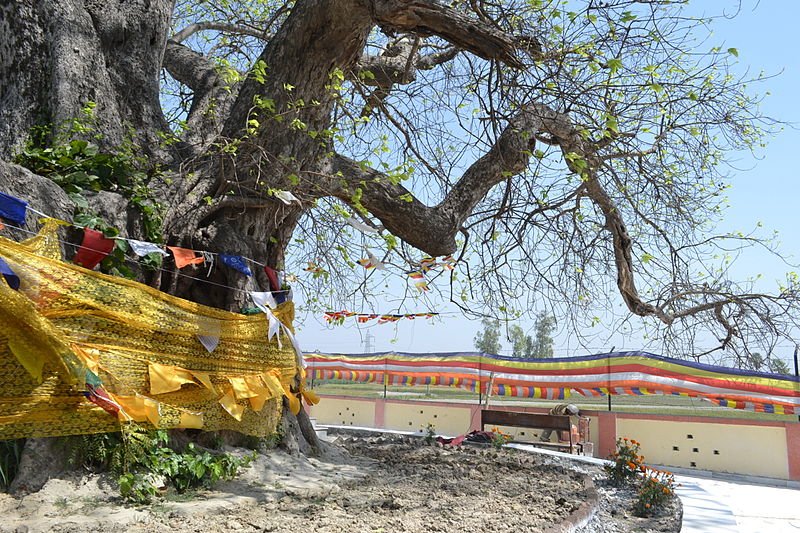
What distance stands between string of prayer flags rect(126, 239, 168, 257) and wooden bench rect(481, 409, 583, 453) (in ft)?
24.3

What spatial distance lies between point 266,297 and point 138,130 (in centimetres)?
221

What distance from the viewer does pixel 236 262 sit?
5.86 m

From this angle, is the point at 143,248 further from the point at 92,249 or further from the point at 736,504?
the point at 736,504

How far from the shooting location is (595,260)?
28.1 ft

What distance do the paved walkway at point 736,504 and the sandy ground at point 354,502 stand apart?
32cm

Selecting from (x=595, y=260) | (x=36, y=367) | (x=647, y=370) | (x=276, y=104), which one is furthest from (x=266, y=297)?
(x=647, y=370)

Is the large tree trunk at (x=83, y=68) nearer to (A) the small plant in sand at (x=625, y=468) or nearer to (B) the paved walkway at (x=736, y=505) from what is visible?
(A) the small plant in sand at (x=625, y=468)

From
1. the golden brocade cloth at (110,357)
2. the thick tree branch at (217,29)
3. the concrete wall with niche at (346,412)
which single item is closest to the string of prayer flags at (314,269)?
the golden brocade cloth at (110,357)

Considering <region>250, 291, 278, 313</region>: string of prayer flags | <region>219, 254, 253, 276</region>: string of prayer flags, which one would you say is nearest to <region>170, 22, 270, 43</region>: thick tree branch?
<region>219, 254, 253, 276</region>: string of prayer flags

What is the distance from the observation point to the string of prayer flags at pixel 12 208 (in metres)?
3.92

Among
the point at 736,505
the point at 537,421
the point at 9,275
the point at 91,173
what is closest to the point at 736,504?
the point at 736,505

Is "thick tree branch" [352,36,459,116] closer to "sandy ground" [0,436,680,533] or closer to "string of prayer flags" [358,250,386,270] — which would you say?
"string of prayer flags" [358,250,386,270]

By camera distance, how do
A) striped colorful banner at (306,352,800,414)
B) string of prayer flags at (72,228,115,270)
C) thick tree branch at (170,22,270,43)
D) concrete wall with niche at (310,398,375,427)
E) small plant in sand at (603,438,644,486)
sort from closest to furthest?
string of prayer flags at (72,228,115,270), small plant in sand at (603,438,644,486), thick tree branch at (170,22,270,43), striped colorful banner at (306,352,800,414), concrete wall with niche at (310,398,375,427)

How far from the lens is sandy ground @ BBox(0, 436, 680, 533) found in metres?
3.70
